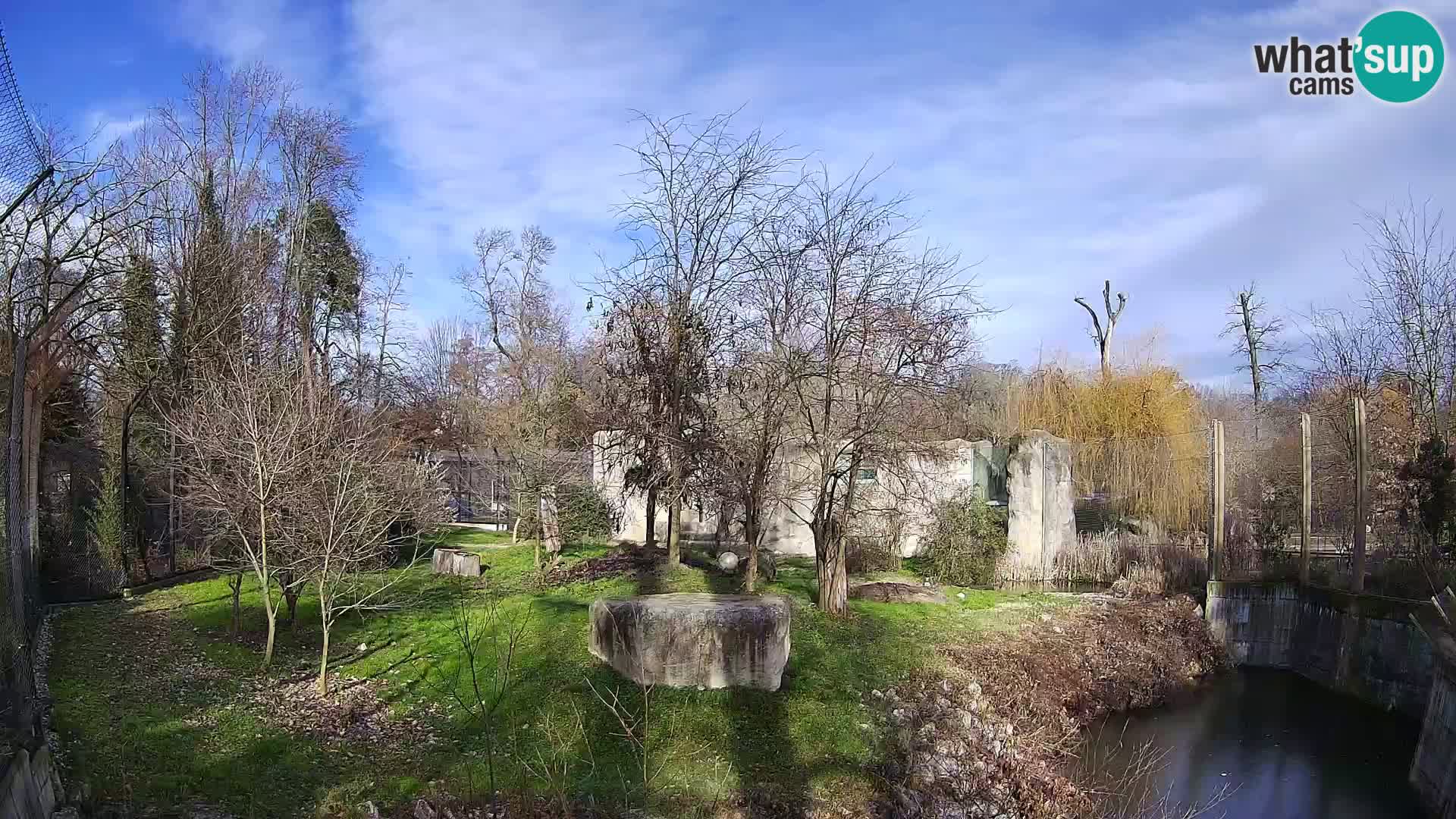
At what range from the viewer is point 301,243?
931 inches

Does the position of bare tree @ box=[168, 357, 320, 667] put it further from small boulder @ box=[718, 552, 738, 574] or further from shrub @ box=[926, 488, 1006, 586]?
shrub @ box=[926, 488, 1006, 586]

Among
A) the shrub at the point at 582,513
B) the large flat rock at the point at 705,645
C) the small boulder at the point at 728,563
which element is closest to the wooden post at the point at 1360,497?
the large flat rock at the point at 705,645

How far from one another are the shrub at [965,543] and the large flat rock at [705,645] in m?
7.42

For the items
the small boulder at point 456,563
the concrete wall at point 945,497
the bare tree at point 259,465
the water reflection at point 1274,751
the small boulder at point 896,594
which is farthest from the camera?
the concrete wall at point 945,497

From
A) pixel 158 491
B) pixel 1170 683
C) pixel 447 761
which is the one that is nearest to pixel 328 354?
pixel 158 491

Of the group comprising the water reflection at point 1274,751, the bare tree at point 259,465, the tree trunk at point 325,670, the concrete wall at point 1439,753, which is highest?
the bare tree at point 259,465

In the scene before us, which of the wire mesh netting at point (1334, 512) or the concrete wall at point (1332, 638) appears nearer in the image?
the concrete wall at point (1332, 638)

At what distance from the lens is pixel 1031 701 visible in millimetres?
10008

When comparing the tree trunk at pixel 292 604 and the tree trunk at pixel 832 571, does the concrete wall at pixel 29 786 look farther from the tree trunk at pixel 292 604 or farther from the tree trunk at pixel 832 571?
the tree trunk at pixel 832 571

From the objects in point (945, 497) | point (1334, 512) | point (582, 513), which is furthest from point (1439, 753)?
point (582, 513)

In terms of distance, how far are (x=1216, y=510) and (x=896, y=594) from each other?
5.52 metres

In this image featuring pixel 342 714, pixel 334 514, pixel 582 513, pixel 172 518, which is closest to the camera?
pixel 342 714

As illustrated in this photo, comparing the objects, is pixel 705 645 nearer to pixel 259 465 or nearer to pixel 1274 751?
pixel 259 465

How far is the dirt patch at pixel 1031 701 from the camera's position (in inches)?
303
